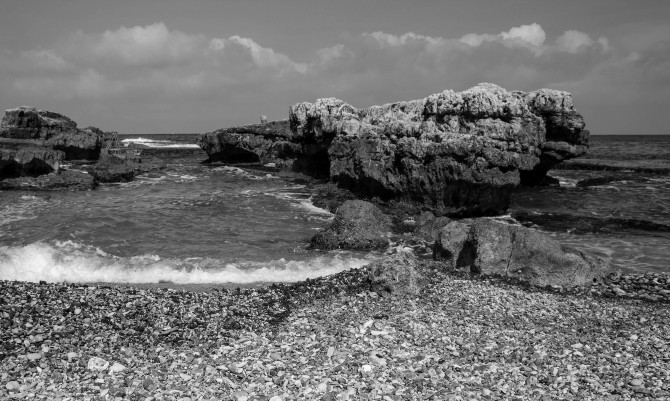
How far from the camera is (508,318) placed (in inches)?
438

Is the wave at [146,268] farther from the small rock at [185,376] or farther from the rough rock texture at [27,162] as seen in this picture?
the rough rock texture at [27,162]

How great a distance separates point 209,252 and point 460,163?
14.4 m

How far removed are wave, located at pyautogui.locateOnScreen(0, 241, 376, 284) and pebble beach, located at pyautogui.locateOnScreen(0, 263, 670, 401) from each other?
2.76 metres

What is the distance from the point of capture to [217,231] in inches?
888

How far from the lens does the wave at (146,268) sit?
15.8 meters

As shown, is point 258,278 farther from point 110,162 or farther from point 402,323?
point 110,162

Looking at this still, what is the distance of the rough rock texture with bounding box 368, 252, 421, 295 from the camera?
41.7 feet

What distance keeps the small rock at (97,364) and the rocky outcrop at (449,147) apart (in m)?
20.5

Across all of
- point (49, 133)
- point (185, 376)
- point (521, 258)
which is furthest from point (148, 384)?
point (49, 133)

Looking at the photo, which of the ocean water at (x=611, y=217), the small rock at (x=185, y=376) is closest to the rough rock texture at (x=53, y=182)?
the ocean water at (x=611, y=217)

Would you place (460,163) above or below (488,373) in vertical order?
above

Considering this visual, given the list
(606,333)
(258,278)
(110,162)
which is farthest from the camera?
(110,162)

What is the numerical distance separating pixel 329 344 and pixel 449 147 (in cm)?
1898

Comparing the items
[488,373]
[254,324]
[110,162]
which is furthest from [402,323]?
[110,162]
